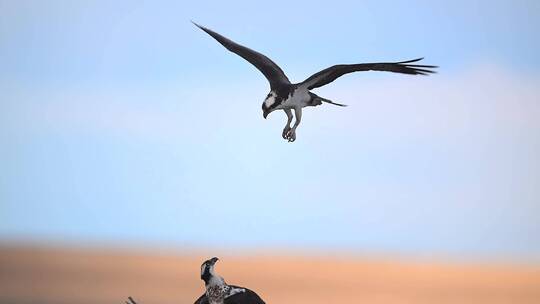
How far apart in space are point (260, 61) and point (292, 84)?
0.37 meters

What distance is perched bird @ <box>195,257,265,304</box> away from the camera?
8.12 meters

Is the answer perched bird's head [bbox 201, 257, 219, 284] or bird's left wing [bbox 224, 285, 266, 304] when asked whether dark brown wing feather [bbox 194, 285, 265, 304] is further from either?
perched bird's head [bbox 201, 257, 219, 284]

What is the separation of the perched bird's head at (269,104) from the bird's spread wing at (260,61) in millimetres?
194

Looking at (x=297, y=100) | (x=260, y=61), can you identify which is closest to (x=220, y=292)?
(x=297, y=100)

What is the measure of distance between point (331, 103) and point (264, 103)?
536 mm

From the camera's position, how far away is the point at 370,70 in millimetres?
8914

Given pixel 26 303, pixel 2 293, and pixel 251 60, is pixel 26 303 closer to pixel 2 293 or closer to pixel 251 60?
pixel 2 293

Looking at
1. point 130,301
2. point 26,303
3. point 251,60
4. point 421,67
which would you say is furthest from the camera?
point 26,303

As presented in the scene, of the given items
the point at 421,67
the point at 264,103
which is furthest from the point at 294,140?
the point at 421,67

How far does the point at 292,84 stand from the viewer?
30.5 feet

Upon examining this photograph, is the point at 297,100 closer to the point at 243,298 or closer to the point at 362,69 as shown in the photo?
the point at 362,69

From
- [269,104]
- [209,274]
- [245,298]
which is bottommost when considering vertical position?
[245,298]

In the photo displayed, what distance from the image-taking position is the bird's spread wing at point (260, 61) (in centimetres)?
938

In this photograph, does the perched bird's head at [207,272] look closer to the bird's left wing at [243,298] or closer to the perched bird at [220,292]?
the perched bird at [220,292]
